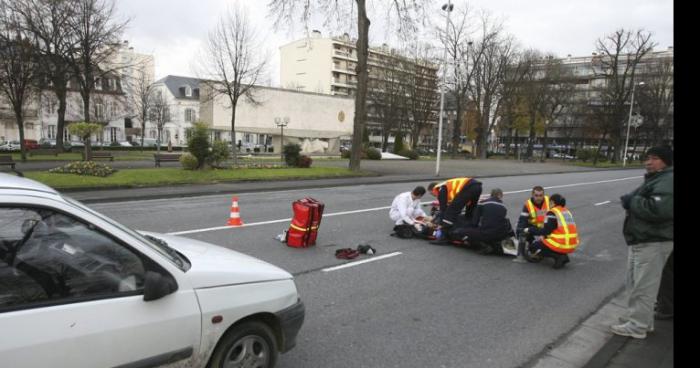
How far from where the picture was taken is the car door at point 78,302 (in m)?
2.18

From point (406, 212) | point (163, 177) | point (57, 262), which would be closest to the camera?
point (57, 262)

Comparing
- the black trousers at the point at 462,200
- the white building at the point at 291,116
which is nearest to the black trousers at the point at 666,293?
the black trousers at the point at 462,200

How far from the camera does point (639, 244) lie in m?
4.34

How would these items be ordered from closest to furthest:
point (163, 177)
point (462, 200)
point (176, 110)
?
point (462, 200) < point (163, 177) < point (176, 110)

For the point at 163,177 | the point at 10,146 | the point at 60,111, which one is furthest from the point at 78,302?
the point at 10,146

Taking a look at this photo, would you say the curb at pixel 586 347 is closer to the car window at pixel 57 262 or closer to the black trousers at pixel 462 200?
the black trousers at pixel 462 200

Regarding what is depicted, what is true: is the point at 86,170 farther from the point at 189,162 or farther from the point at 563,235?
the point at 563,235

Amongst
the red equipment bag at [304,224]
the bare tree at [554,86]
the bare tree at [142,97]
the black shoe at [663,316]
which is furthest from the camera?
the bare tree at [554,86]

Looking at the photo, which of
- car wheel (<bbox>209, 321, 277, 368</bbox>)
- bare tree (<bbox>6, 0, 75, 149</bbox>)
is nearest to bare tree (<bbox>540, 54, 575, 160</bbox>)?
bare tree (<bbox>6, 0, 75, 149</bbox>)

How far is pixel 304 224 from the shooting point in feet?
24.9

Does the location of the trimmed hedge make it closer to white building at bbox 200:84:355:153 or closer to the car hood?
white building at bbox 200:84:355:153

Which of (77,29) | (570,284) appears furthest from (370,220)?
(77,29)

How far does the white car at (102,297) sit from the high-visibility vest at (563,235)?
18.6 ft

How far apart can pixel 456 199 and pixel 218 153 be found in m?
15.0
